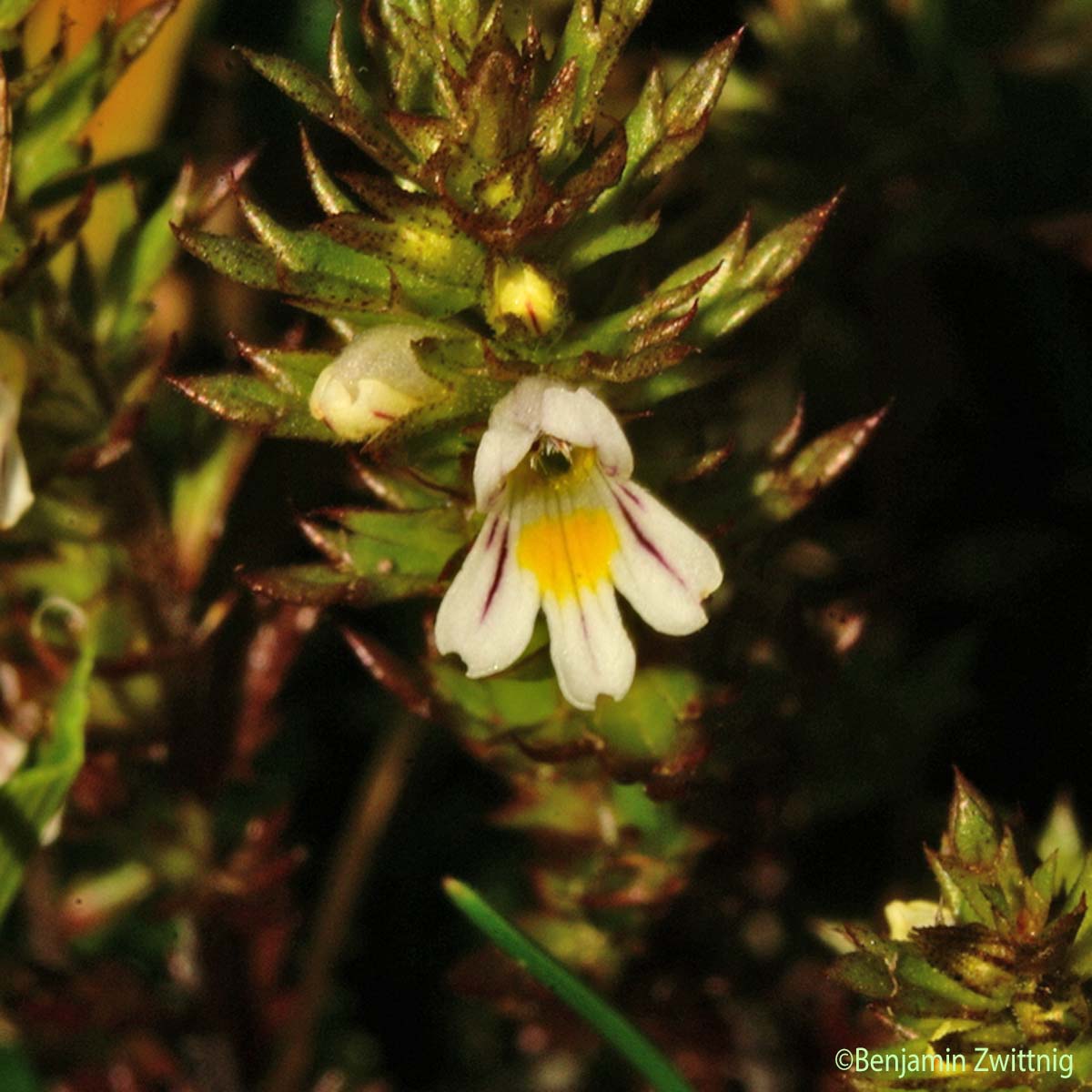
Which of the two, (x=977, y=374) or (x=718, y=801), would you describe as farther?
(x=977, y=374)

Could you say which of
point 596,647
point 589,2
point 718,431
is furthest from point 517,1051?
point 589,2

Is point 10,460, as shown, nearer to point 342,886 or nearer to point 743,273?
point 743,273

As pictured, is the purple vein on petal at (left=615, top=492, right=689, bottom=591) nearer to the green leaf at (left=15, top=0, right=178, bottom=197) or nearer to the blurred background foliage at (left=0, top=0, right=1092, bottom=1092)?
the blurred background foliage at (left=0, top=0, right=1092, bottom=1092)

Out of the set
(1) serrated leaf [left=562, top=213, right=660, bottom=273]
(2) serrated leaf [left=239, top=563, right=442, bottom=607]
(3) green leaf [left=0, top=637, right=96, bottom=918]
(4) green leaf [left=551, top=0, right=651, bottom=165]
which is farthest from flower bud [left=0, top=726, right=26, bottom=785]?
(4) green leaf [left=551, top=0, right=651, bottom=165]

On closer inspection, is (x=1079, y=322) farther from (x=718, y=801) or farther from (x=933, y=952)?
(x=933, y=952)

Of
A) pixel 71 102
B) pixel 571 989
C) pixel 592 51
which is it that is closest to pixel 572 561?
pixel 571 989

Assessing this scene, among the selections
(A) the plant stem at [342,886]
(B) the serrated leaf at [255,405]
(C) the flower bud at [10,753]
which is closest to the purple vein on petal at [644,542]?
(B) the serrated leaf at [255,405]

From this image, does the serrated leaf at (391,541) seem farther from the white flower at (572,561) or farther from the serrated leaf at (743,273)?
the serrated leaf at (743,273)
